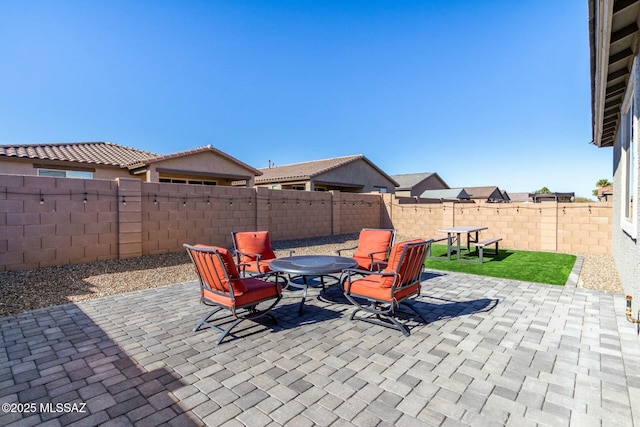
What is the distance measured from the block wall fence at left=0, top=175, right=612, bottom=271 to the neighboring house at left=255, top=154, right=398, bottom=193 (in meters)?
7.68

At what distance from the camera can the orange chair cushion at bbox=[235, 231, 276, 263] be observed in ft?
20.5

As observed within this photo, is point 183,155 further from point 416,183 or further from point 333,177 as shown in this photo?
point 416,183

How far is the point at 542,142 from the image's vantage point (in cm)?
2253

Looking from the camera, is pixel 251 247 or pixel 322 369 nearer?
pixel 322 369

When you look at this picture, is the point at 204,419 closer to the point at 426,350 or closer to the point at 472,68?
Result: the point at 426,350

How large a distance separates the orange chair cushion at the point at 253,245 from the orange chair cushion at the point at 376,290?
2.41 meters

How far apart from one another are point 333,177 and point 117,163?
14.6 metres

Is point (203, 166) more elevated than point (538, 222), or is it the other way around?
point (203, 166)

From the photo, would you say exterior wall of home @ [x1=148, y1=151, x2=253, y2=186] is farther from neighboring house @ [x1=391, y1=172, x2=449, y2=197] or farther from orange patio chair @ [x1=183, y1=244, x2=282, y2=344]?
neighboring house @ [x1=391, y1=172, x2=449, y2=197]

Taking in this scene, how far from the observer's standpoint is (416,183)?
3588 cm

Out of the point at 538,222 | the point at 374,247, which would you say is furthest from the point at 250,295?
the point at 538,222

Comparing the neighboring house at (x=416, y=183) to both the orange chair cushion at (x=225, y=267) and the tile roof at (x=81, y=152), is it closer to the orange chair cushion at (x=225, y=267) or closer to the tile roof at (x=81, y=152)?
the tile roof at (x=81, y=152)

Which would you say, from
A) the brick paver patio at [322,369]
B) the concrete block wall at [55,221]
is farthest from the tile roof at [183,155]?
the brick paver patio at [322,369]

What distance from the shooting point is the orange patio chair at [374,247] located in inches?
239
